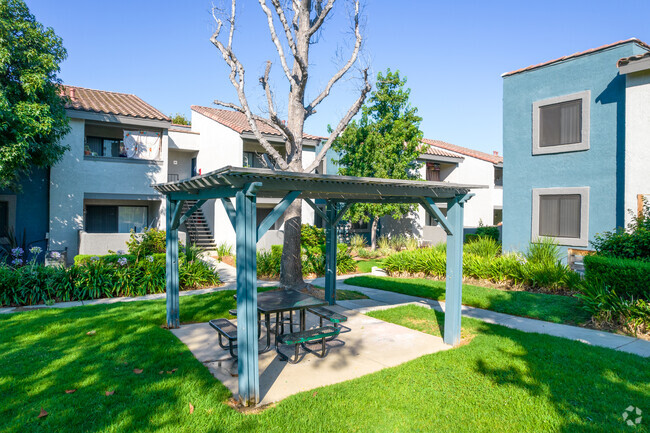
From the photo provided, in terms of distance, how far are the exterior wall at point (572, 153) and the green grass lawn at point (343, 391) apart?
Answer: 7015mm

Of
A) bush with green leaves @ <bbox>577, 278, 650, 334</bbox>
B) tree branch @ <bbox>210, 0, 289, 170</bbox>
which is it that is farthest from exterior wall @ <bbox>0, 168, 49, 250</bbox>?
bush with green leaves @ <bbox>577, 278, 650, 334</bbox>

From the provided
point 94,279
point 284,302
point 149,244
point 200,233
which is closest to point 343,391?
point 284,302

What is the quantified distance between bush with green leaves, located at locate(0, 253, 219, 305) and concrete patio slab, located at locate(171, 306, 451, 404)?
3761 millimetres

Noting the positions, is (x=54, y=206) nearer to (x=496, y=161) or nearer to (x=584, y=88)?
(x=584, y=88)

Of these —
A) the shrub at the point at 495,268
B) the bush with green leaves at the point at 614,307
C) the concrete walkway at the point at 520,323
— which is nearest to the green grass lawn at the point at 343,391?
the concrete walkway at the point at 520,323

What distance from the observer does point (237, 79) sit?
11398 millimetres

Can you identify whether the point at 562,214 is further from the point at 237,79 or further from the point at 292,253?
the point at 237,79

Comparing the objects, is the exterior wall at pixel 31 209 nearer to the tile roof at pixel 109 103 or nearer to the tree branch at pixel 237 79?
the tile roof at pixel 109 103

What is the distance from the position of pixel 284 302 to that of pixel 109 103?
1464 cm

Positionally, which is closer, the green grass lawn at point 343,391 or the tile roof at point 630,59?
the green grass lawn at point 343,391

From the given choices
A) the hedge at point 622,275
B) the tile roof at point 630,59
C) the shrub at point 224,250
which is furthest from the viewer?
the shrub at point 224,250

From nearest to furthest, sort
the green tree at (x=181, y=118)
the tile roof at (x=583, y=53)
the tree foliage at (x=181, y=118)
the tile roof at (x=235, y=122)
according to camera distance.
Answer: the tile roof at (x=583, y=53)
the tile roof at (x=235, y=122)
the green tree at (x=181, y=118)
the tree foliage at (x=181, y=118)

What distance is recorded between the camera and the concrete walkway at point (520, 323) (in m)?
6.48

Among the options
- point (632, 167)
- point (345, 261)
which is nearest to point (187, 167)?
point (345, 261)
